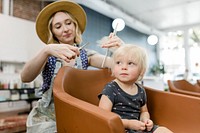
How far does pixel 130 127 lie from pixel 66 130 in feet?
0.87

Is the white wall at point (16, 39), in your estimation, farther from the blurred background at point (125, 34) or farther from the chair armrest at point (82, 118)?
the chair armrest at point (82, 118)

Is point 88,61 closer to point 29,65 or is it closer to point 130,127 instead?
point 29,65

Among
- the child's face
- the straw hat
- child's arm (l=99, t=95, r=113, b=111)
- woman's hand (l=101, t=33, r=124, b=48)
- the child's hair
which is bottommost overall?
child's arm (l=99, t=95, r=113, b=111)

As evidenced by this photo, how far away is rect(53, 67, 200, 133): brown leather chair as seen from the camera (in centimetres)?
55

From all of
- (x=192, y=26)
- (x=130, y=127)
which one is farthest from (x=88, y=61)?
(x=192, y=26)

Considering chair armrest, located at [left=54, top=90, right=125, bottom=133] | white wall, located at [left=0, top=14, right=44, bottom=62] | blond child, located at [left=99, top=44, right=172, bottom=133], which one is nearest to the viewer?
chair armrest, located at [left=54, top=90, right=125, bottom=133]

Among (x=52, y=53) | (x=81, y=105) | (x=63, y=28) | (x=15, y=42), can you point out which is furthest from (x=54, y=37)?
(x=15, y=42)

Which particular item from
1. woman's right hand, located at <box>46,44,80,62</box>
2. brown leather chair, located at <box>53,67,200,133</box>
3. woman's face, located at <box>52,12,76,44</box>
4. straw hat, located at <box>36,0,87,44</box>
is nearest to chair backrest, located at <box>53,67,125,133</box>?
brown leather chair, located at <box>53,67,200,133</box>

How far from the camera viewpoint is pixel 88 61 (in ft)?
4.18

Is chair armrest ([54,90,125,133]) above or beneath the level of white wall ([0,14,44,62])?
beneath

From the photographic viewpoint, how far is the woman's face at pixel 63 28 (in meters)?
1.14

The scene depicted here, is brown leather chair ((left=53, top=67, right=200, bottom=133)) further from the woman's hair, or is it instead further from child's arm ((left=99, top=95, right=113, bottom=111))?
the woman's hair

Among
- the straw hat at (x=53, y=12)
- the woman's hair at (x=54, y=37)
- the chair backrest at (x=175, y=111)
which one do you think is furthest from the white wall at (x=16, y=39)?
the chair backrest at (x=175, y=111)

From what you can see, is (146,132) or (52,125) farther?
(52,125)
